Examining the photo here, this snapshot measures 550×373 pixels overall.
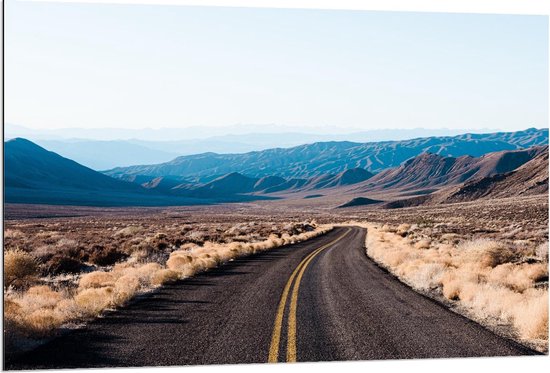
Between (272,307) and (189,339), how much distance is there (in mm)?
3634

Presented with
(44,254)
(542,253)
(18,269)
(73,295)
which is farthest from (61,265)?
(542,253)

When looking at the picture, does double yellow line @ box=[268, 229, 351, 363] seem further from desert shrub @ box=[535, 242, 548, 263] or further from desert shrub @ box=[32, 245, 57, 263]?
desert shrub @ box=[535, 242, 548, 263]

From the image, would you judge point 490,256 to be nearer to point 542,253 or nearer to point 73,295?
point 542,253

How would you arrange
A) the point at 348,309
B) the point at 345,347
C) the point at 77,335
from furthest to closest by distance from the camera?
the point at 348,309 < the point at 77,335 < the point at 345,347

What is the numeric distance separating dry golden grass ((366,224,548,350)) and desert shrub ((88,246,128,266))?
14087 millimetres

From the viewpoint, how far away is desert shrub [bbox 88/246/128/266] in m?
25.4

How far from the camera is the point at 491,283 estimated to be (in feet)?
53.4

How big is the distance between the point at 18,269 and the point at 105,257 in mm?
7344

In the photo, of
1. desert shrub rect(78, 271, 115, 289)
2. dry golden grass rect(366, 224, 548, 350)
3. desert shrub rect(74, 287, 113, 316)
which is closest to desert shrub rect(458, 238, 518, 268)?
dry golden grass rect(366, 224, 548, 350)

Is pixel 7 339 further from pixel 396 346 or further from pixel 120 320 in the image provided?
pixel 396 346

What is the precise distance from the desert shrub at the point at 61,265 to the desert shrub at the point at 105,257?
1971 mm

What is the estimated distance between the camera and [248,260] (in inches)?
1059

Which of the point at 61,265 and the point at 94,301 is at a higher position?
the point at 94,301

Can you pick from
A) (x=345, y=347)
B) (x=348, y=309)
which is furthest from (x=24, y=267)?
(x=345, y=347)
